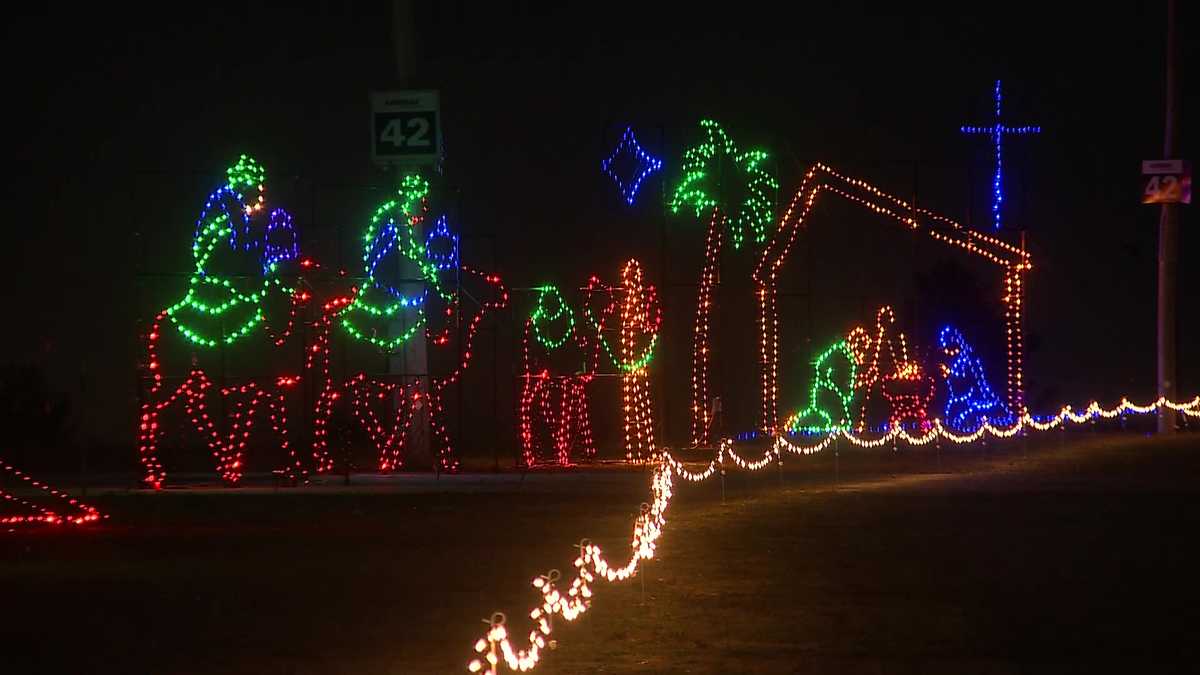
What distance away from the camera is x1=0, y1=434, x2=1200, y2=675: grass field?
8.66 meters

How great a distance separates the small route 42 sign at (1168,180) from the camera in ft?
92.0

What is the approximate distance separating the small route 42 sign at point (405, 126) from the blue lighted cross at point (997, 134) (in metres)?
12.5

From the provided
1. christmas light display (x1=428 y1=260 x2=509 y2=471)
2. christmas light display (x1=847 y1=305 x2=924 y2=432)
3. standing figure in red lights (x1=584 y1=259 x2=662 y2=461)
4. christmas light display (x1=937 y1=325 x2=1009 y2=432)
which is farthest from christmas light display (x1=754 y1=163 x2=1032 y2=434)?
christmas light display (x1=428 y1=260 x2=509 y2=471)

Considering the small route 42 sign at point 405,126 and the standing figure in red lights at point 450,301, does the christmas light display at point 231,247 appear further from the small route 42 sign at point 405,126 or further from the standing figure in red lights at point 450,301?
the standing figure in red lights at point 450,301

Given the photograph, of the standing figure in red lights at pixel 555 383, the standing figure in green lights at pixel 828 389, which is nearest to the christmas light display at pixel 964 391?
the standing figure in green lights at pixel 828 389

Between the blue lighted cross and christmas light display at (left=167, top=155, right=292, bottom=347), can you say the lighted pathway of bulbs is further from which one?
christmas light display at (left=167, top=155, right=292, bottom=347)

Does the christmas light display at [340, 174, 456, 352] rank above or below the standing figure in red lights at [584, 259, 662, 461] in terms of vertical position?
above

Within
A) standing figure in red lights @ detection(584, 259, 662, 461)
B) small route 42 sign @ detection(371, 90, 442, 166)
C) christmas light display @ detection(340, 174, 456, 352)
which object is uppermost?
small route 42 sign @ detection(371, 90, 442, 166)

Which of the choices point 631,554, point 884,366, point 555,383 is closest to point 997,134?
point 884,366

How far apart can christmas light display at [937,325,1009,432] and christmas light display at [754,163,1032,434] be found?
4.49ft

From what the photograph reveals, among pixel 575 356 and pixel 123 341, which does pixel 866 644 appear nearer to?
pixel 575 356

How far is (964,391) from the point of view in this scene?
101ft

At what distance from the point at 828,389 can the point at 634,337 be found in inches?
330

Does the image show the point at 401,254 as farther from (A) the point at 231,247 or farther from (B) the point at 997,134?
(B) the point at 997,134
